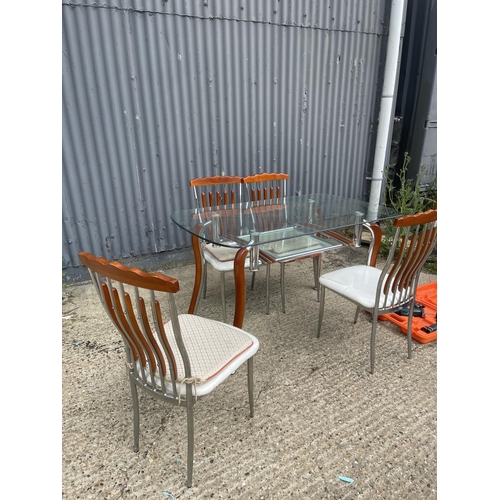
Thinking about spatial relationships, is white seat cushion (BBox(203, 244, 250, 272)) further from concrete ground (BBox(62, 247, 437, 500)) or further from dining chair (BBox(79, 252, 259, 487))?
dining chair (BBox(79, 252, 259, 487))

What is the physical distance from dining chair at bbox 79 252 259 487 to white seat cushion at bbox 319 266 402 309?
0.78 meters

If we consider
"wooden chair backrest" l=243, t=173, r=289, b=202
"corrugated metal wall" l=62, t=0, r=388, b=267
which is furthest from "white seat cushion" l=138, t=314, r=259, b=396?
"corrugated metal wall" l=62, t=0, r=388, b=267

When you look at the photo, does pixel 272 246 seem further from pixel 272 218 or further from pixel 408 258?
pixel 408 258

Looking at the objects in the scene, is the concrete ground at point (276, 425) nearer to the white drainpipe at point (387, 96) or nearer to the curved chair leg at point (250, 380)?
the curved chair leg at point (250, 380)

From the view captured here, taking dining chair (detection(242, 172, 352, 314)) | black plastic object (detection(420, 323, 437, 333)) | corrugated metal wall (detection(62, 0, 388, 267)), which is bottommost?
black plastic object (detection(420, 323, 437, 333))

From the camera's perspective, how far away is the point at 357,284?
84.4 inches

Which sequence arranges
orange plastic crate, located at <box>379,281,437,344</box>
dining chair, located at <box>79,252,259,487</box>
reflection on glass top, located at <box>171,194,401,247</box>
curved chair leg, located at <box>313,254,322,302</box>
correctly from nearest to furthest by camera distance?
dining chair, located at <box>79,252,259,487</box>, reflection on glass top, located at <box>171,194,401,247</box>, orange plastic crate, located at <box>379,281,437,344</box>, curved chair leg, located at <box>313,254,322,302</box>

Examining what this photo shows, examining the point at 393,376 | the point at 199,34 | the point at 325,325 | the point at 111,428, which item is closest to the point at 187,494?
the point at 111,428

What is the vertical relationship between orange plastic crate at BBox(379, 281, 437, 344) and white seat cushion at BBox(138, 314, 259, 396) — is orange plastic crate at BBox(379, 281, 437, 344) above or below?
below

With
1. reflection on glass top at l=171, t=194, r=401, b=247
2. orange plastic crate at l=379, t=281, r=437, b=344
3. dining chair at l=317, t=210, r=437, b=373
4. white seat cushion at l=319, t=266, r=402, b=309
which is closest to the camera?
dining chair at l=317, t=210, r=437, b=373

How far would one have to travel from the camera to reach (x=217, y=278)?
3.30 meters

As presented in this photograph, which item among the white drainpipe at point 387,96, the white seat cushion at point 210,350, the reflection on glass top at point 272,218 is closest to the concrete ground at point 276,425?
the white seat cushion at point 210,350

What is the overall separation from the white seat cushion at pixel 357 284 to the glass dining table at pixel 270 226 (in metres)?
0.28

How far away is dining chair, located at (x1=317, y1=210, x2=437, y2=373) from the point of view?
1770 mm
